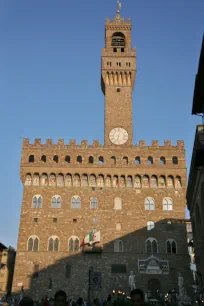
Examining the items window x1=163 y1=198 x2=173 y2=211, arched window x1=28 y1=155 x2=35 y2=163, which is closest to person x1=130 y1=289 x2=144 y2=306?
window x1=163 y1=198 x2=173 y2=211

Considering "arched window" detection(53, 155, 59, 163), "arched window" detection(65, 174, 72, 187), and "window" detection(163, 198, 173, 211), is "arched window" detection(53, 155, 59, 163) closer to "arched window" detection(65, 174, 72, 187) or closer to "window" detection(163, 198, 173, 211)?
"arched window" detection(65, 174, 72, 187)

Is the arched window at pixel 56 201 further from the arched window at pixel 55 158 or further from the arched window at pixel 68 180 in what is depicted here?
the arched window at pixel 55 158

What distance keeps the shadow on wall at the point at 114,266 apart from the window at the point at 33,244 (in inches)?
15.2

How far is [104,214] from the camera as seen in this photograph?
38.5 m

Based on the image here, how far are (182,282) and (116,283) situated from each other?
6.03m

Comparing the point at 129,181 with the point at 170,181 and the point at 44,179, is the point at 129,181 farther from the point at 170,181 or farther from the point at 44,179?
the point at 44,179

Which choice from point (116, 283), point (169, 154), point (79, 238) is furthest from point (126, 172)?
point (116, 283)

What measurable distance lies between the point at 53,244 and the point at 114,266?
20.4 ft

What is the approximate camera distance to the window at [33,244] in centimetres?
3703

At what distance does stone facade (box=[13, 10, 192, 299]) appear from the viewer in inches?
1420

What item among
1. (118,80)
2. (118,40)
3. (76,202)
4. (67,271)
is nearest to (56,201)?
(76,202)

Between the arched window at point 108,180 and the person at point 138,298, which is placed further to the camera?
the arched window at point 108,180

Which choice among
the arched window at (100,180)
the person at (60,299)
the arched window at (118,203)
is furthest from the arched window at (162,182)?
the person at (60,299)

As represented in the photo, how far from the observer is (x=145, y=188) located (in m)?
39.7
